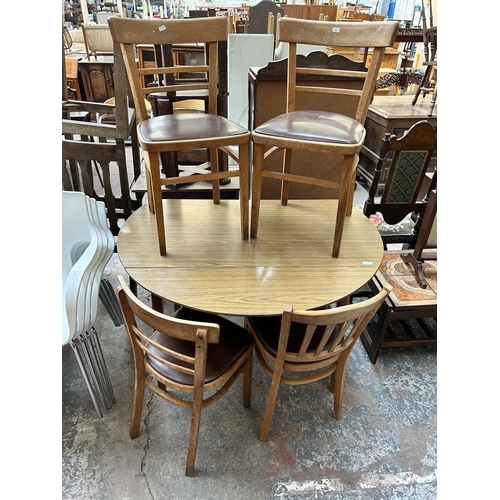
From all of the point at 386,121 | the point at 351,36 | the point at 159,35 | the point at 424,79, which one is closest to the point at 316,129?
the point at 351,36

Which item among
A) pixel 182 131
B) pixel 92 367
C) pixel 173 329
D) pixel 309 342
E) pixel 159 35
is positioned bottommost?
pixel 92 367

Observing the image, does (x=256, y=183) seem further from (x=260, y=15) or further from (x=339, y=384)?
(x=260, y=15)

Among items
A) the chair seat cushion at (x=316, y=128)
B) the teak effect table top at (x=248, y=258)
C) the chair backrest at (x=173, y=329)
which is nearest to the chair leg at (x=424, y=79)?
the teak effect table top at (x=248, y=258)

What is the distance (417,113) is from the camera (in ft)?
11.0

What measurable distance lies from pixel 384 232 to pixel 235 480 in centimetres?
165

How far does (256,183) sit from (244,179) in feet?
0.29

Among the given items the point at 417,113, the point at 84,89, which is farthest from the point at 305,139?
the point at 84,89

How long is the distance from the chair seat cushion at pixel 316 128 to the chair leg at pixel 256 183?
9 cm

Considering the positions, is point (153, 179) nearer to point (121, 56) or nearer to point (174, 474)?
point (121, 56)

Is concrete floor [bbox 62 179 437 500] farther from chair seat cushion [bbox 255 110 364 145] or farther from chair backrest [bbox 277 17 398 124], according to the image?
chair backrest [bbox 277 17 398 124]

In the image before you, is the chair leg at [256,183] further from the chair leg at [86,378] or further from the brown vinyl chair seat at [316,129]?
the chair leg at [86,378]

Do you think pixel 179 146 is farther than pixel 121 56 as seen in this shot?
No

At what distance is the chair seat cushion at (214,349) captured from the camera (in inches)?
55.8

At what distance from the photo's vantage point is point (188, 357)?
47.1 inches
